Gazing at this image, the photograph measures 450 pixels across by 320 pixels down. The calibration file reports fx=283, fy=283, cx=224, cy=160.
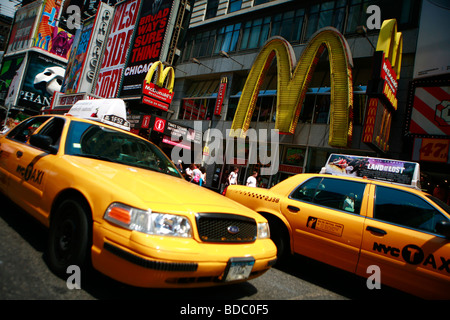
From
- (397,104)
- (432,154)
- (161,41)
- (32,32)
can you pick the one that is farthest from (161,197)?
(32,32)

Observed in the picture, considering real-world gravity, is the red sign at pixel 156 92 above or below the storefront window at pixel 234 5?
below

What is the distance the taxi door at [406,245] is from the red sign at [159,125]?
14.4m

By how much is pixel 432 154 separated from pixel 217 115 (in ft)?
38.5

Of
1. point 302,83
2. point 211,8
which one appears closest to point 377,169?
point 302,83

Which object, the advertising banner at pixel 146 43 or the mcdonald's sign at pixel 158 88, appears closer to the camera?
the mcdonald's sign at pixel 158 88

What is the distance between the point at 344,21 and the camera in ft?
47.4

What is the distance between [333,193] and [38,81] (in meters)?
48.5

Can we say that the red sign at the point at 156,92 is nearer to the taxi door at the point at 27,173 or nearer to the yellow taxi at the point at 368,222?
the taxi door at the point at 27,173

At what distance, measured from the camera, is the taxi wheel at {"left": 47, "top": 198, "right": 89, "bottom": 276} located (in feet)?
7.59

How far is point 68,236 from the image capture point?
254 cm

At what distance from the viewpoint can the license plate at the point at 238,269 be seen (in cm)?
235

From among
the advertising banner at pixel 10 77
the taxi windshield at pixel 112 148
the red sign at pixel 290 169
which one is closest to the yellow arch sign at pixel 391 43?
the red sign at pixel 290 169

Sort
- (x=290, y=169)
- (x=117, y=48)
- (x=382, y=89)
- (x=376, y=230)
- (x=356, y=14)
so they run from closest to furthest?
(x=376, y=230) → (x=382, y=89) → (x=356, y=14) → (x=290, y=169) → (x=117, y=48)

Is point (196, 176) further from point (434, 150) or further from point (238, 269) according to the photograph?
point (238, 269)
